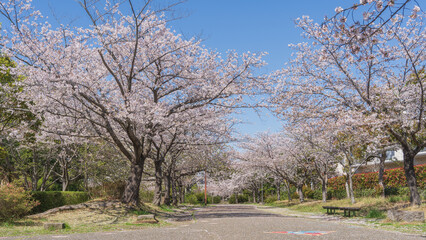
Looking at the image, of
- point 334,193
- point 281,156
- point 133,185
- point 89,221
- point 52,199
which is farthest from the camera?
point 281,156

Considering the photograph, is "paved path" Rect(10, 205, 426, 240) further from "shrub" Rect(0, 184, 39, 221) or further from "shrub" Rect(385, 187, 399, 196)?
"shrub" Rect(385, 187, 399, 196)

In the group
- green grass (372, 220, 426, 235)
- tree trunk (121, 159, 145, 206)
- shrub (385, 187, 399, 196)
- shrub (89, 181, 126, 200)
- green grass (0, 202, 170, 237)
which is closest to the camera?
green grass (372, 220, 426, 235)

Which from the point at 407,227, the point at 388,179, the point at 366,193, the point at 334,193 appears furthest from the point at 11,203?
the point at 334,193

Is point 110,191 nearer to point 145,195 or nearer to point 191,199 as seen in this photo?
point 145,195

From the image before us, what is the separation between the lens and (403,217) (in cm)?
1046

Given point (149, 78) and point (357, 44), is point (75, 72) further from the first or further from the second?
point (357, 44)

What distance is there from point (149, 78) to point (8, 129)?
7.99 m

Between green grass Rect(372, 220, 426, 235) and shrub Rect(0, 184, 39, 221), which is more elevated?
shrub Rect(0, 184, 39, 221)

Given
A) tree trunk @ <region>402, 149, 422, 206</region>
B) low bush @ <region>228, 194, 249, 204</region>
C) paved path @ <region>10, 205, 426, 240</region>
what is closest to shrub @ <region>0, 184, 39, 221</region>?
paved path @ <region>10, 205, 426, 240</region>

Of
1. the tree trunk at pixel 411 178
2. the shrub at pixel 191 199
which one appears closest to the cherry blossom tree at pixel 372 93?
the tree trunk at pixel 411 178

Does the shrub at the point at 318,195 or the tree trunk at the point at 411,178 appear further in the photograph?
the shrub at the point at 318,195

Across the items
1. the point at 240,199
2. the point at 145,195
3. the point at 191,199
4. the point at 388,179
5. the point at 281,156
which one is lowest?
the point at 240,199

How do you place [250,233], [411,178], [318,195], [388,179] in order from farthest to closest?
[318,195], [388,179], [411,178], [250,233]

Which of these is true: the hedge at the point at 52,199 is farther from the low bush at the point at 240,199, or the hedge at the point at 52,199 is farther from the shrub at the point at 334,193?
the low bush at the point at 240,199
